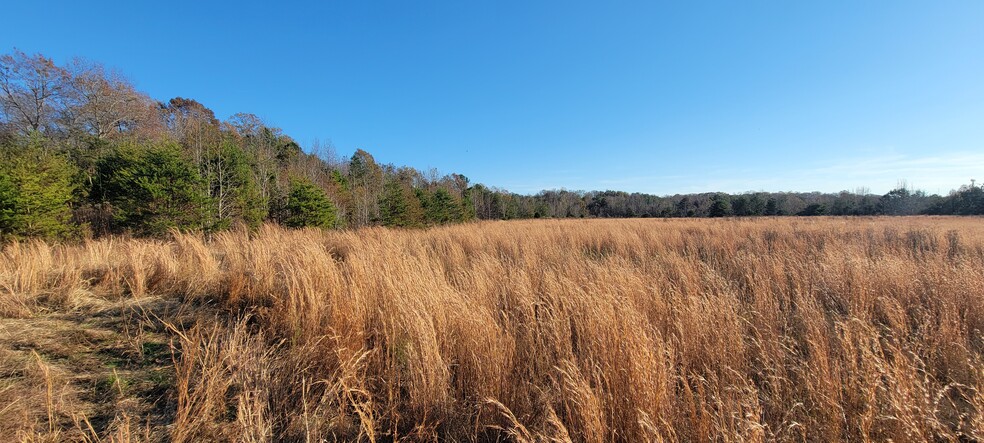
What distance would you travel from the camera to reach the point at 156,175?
9.12 m

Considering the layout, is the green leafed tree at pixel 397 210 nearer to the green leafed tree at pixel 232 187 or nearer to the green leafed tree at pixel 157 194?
the green leafed tree at pixel 232 187

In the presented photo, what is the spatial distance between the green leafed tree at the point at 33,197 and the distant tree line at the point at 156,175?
2 centimetres

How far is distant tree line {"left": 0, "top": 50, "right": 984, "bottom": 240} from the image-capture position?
25.6 ft

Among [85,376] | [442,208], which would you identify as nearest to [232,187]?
[85,376]

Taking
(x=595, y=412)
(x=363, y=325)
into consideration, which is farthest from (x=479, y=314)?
(x=595, y=412)

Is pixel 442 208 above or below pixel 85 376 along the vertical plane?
above

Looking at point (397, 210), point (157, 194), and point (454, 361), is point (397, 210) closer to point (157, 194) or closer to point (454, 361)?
point (157, 194)

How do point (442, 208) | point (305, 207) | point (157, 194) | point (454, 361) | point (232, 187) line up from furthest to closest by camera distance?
point (442, 208)
point (305, 207)
point (232, 187)
point (157, 194)
point (454, 361)

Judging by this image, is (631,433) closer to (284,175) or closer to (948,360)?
(948,360)

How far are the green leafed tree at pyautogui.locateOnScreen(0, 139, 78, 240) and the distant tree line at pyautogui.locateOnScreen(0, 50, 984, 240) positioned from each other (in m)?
0.02

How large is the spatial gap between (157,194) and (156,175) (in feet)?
2.28

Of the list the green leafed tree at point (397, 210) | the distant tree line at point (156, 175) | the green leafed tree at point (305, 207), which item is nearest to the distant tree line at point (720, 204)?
the distant tree line at point (156, 175)

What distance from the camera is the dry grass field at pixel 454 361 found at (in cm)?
149

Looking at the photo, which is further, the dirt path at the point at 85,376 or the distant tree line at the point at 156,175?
the distant tree line at the point at 156,175
